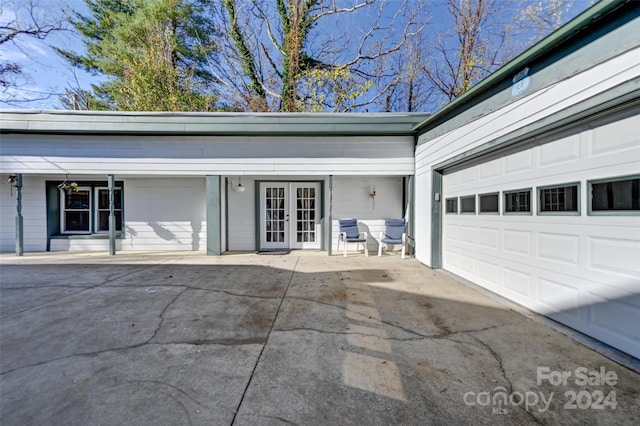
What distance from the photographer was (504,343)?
7.56 feet

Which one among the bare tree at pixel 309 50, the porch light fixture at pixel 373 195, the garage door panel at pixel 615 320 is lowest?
the garage door panel at pixel 615 320

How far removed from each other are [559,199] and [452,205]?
201cm

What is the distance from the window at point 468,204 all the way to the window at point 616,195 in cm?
171

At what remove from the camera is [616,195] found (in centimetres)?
216

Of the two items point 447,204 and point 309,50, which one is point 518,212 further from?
point 309,50

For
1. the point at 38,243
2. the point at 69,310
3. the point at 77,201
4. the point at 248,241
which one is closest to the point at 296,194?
the point at 248,241

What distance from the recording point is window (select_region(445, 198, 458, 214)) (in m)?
4.53

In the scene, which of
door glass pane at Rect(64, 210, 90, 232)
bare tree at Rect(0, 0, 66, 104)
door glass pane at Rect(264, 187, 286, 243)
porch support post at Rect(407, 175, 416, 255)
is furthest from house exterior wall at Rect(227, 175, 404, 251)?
bare tree at Rect(0, 0, 66, 104)

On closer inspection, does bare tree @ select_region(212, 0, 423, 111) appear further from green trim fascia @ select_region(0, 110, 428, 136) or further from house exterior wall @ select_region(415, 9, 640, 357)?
house exterior wall @ select_region(415, 9, 640, 357)

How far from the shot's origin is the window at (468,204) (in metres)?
4.05

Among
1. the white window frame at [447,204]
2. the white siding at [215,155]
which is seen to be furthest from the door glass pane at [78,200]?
the white window frame at [447,204]

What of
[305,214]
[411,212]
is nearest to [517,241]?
[411,212]

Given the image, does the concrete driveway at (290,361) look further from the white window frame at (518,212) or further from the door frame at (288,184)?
the door frame at (288,184)

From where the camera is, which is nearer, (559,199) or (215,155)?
(559,199)
